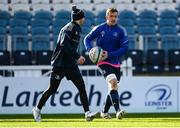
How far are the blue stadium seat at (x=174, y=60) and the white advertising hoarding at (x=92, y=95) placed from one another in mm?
6305

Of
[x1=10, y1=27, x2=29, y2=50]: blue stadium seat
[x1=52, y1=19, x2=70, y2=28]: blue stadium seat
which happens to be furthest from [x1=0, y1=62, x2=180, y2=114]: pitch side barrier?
[x1=52, y1=19, x2=70, y2=28]: blue stadium seat

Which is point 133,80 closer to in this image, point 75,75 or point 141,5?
point 75,75

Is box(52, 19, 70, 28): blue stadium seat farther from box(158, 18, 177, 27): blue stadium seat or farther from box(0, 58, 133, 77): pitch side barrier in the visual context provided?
box(0, 58, 133, 77): pitch side barrier

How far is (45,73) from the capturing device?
58.7 ft

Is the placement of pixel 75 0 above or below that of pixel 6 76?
above

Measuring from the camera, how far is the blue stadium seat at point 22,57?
21.8m

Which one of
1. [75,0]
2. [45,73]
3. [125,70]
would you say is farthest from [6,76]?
[75,0]

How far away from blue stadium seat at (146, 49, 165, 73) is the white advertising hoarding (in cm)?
622

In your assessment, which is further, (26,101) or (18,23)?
(18,23)

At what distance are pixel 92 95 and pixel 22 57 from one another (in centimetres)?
627

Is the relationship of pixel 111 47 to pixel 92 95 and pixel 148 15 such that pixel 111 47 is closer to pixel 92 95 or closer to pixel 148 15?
pixel 92 95

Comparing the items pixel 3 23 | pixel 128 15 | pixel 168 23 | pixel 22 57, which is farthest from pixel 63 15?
pixel 168 23

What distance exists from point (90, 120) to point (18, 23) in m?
13.1

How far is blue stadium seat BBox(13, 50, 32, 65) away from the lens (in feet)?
71.4
